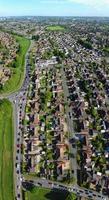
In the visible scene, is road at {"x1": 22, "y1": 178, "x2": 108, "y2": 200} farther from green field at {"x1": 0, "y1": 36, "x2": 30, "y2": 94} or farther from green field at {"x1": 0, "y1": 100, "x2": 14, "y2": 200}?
green field at {"x1": 0, "y1": 36, "x2": 30, "y2": 94}

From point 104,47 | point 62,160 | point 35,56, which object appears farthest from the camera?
point 104,47

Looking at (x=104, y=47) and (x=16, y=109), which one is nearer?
(x=16, y=109)

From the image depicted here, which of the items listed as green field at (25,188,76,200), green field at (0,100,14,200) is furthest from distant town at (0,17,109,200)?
green field at (25,188,76,200)

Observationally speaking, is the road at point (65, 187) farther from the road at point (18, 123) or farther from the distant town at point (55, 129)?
the road at point (18, 123)

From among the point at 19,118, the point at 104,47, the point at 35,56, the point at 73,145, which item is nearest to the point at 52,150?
the point at 73,145

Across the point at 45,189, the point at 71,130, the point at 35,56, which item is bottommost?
the point at 45,189

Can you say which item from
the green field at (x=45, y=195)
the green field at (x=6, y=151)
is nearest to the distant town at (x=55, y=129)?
the green field at (x=6, y=151)

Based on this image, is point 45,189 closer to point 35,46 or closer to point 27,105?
point 27,105

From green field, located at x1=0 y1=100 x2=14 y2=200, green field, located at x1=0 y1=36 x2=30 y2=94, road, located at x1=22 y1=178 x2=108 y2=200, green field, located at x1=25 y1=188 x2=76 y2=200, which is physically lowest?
green field, located at x1=25 y1=188 x2=76 y2=200

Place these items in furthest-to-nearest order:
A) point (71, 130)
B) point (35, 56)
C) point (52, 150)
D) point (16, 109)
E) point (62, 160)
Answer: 1. point (35, 56)
2. point (16, 109)
3. point (71, 130)
4. point (52, 150)
5. point (62, 160)
